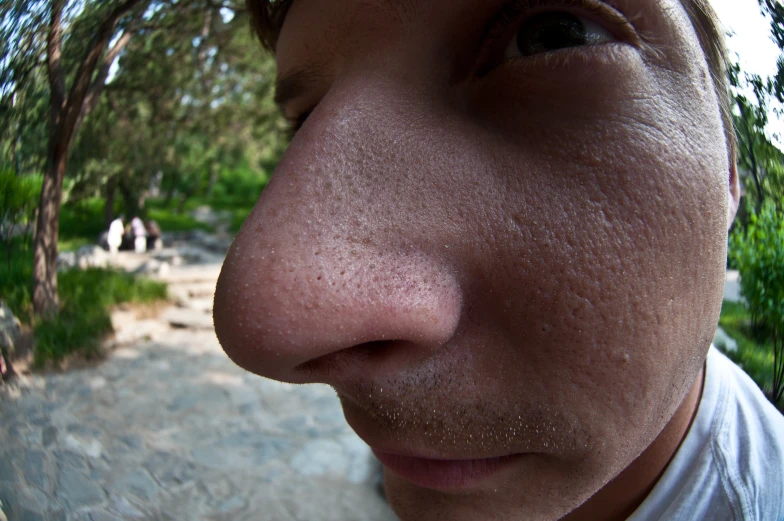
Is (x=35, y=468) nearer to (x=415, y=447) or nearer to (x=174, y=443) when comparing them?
(x=174, y=443)

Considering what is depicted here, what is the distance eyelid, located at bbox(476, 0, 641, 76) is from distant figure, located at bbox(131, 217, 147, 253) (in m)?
0.66

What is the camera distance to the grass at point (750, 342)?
411 millimetres

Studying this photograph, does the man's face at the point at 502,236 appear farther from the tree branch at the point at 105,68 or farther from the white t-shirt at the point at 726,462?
the tree branch at the point at 105,68

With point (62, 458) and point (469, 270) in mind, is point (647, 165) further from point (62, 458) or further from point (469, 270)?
point (62, 458)

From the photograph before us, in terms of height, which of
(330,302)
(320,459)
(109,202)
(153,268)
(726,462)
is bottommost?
(320,459)

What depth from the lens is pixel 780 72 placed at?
1.21ft

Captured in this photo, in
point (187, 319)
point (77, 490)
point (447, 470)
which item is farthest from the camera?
point (187, 319)

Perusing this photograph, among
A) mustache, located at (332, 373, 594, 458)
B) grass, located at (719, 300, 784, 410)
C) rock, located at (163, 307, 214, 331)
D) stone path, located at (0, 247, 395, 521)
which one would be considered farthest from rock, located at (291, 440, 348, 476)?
grass, located at (719, 300, 784, 410)

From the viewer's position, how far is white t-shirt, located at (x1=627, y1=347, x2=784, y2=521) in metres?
0.44

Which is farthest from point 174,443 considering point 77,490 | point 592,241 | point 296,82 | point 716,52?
point 716,52

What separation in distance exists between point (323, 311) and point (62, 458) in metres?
0.44

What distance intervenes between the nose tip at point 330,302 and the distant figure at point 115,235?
0.49 meters

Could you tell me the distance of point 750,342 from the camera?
427mm

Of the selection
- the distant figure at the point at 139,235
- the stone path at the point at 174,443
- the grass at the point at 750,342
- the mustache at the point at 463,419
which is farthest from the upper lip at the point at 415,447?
the distant figure at the point at 139,235
